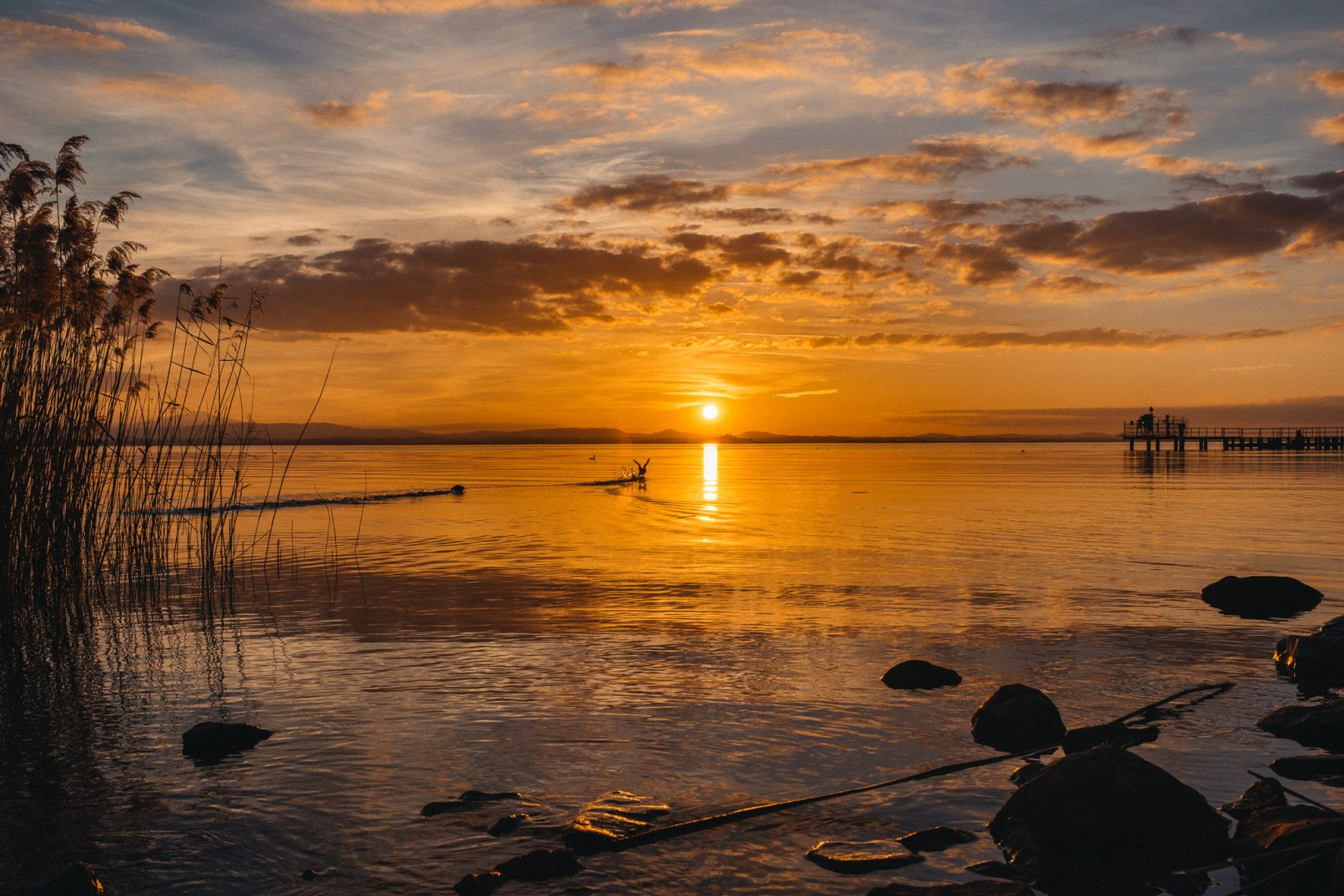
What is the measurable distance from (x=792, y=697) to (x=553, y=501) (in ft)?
126

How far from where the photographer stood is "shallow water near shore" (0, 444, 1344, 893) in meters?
7.10

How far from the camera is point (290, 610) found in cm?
1702

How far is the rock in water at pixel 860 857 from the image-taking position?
6.72 meters

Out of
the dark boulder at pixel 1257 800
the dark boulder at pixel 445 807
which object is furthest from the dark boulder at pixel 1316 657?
the dark boulder at pixel 445 807

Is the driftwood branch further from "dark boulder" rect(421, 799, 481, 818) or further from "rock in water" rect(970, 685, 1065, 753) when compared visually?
"dark boulder" rect(421, 799, 481, 818)

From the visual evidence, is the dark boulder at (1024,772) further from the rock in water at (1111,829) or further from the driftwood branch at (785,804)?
the rock in water at (1111,829)

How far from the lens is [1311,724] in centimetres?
959

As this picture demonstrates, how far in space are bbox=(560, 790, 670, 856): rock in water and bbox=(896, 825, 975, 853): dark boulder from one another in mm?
1930

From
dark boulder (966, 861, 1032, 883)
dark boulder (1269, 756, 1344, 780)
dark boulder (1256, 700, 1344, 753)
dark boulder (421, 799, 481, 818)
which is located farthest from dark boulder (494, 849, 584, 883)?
dark boulder (1256, 700, 1344, 753)

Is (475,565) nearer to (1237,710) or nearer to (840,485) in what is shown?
(1237,710)

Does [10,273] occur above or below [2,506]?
above

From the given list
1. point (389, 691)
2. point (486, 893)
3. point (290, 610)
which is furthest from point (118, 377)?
point (486, 893)

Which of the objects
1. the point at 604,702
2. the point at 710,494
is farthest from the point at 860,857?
the point at 710,494

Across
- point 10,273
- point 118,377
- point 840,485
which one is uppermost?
point 10,273
